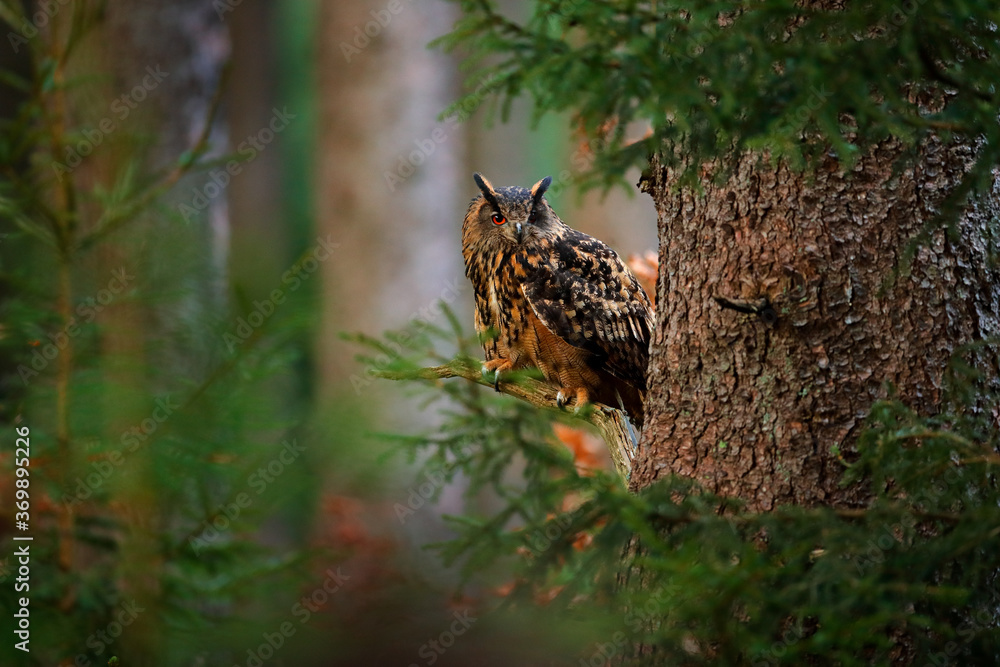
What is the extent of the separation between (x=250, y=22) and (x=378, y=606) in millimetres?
12704

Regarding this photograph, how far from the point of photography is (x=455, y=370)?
2973 mm

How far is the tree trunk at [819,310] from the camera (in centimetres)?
233

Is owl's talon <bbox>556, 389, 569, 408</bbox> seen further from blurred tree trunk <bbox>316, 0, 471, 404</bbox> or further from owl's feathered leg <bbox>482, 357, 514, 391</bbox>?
blurred tree trunk <bbox>316, 0, 471, 404</bbox>

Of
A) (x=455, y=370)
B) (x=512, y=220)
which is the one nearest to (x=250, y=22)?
(x=512, y=220)

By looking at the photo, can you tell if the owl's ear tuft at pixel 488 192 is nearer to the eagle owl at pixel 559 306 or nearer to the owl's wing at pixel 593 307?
the eagle owl at pixel 559 306

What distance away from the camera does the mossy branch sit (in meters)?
2.71

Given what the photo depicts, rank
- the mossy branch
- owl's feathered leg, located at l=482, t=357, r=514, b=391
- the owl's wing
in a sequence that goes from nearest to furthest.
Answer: the mossy branch
the owl's wing
owl's feathered leg, located at l=482, t=357, r=514, b=391

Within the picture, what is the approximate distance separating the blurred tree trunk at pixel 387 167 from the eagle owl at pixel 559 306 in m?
3.99

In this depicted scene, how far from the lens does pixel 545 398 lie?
3637mm

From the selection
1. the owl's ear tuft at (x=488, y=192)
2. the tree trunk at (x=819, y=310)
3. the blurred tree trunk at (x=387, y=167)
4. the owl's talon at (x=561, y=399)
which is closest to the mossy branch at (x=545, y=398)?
the owl's talon at (x=561, y=399)

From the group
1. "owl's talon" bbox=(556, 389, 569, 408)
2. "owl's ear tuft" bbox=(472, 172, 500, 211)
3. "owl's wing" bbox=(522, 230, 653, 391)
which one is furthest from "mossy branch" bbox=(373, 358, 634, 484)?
"owl's ear tuft" bbox=(472, 172, 500, 211)

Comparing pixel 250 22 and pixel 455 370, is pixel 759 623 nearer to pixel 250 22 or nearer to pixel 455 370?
pixel 455 370

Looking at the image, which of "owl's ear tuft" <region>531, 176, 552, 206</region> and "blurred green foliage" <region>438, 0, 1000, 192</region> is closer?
"blurred green foliage" <region>438, 0, 1000, 192</region>

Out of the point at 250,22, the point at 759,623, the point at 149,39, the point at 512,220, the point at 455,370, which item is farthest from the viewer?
the point at 250,22
